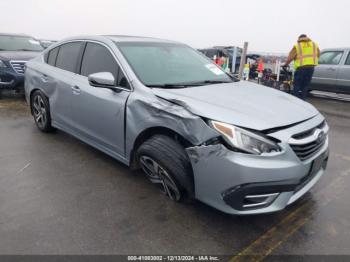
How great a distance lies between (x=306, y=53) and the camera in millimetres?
7406

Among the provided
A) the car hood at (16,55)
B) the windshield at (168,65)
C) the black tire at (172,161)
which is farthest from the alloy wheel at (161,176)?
the car hood at (16,55)

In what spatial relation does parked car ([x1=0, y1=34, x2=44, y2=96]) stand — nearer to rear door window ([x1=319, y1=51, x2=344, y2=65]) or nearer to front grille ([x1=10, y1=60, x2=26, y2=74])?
front grille ([x1=10, y1=60, x2=26, y2=74])

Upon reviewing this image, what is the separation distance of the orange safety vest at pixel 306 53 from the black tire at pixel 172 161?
5940 millimetres

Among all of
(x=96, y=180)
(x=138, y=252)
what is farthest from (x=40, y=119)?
(x=138, y=252)

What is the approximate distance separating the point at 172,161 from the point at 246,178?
646 mm

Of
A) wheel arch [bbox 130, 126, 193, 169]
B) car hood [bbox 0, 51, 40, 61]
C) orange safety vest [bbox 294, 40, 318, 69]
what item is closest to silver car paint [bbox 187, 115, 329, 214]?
wheel arch [bbox 130, 126, 193, 169]

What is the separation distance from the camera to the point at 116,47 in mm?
3406

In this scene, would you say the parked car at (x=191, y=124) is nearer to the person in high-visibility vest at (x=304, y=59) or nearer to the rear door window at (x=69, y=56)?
the rear door window at (x=69, y=56)

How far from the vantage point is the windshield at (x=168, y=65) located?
10.5ft

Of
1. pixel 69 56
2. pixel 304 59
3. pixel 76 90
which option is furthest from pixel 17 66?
pixel 304 59

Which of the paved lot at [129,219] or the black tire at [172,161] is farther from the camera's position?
the black tire at [172,161]

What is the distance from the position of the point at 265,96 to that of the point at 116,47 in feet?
5.51

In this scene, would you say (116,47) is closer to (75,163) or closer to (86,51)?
(86,51)

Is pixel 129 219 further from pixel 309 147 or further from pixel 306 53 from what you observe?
pixel 306 53
